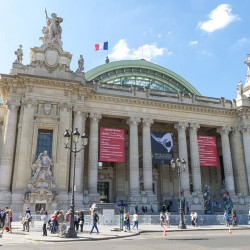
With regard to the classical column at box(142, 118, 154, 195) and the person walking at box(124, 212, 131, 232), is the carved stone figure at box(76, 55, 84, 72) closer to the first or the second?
the classical column at box(142, 118, 154, 195)

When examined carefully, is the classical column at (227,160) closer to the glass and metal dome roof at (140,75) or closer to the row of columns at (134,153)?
the row of columns at (134,153)

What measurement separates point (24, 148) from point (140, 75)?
30727 millimetres

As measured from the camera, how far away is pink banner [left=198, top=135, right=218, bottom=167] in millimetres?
37031

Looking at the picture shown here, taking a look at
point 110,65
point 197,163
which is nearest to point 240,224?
point 197,163

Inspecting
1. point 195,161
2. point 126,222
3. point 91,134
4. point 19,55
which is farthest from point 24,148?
point 195,161

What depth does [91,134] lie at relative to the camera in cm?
3441

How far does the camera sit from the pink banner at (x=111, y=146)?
32812 mm

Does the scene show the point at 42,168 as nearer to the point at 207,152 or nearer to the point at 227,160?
the point at 207,152

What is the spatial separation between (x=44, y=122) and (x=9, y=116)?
12.1ft

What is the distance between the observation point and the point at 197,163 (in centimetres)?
3747

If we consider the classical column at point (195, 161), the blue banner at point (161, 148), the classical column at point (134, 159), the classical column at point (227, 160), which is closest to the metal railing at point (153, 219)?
the classical column at point (134, 159)

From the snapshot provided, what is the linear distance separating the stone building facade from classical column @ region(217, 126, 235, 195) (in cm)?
13

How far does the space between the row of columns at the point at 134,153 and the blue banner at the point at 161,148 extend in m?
0.67

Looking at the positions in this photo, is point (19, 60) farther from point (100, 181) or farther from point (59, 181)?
point (100, 181)
